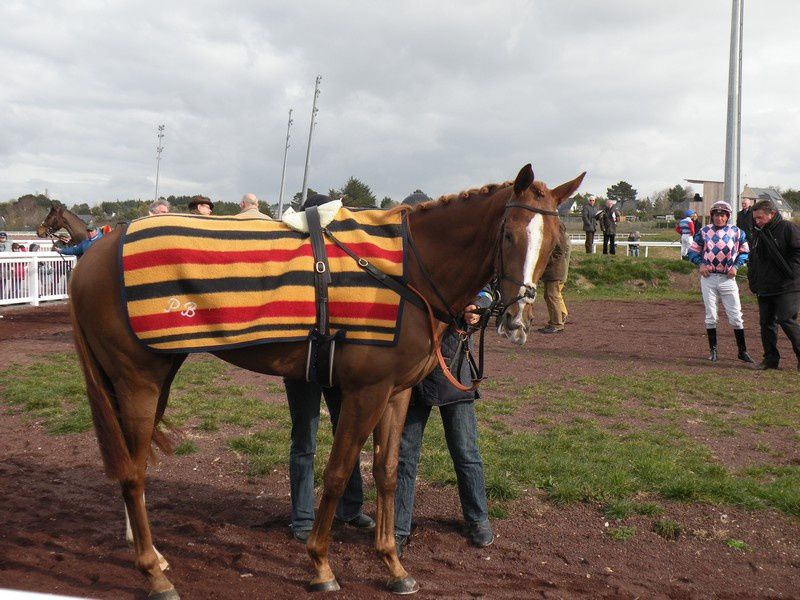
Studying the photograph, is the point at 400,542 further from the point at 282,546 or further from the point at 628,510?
the point at 628,510

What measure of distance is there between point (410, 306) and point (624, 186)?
299ft

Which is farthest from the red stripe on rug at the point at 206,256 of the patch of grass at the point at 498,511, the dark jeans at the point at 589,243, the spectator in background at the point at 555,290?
the dark jeans at the point at 589,243

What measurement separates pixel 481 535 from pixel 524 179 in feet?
7.15

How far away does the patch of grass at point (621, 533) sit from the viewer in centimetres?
421

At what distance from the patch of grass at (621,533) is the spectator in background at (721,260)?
624 cm

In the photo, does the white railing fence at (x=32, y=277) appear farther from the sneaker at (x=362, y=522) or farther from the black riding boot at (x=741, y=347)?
the black riding boot at (x=741, y=347)

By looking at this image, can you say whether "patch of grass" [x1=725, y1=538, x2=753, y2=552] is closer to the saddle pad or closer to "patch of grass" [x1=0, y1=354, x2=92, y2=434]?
the saddle pad

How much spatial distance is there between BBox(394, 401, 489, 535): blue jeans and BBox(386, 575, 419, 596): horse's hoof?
54 centimetres

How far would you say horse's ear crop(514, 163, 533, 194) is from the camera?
Result: 3.28m

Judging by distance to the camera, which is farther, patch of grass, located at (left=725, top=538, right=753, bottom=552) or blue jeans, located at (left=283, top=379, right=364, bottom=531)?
blue jeans, located at (left=283, top=379, right=364, bottom=531)

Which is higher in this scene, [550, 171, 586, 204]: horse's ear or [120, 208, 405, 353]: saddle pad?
[550, 171, 586, 204]: horse's ear

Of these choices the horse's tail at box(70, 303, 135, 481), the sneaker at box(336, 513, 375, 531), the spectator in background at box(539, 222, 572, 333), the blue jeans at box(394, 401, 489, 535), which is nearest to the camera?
the horse's tail at box(70, 303, 135, 481)

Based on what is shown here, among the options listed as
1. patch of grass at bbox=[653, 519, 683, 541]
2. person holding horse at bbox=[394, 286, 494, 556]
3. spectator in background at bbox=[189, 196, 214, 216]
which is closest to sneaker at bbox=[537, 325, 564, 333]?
spectator in background at bbox=[189, 196, 214, 216]

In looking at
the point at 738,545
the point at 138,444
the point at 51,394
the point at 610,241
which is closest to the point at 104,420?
the point at 138,444
